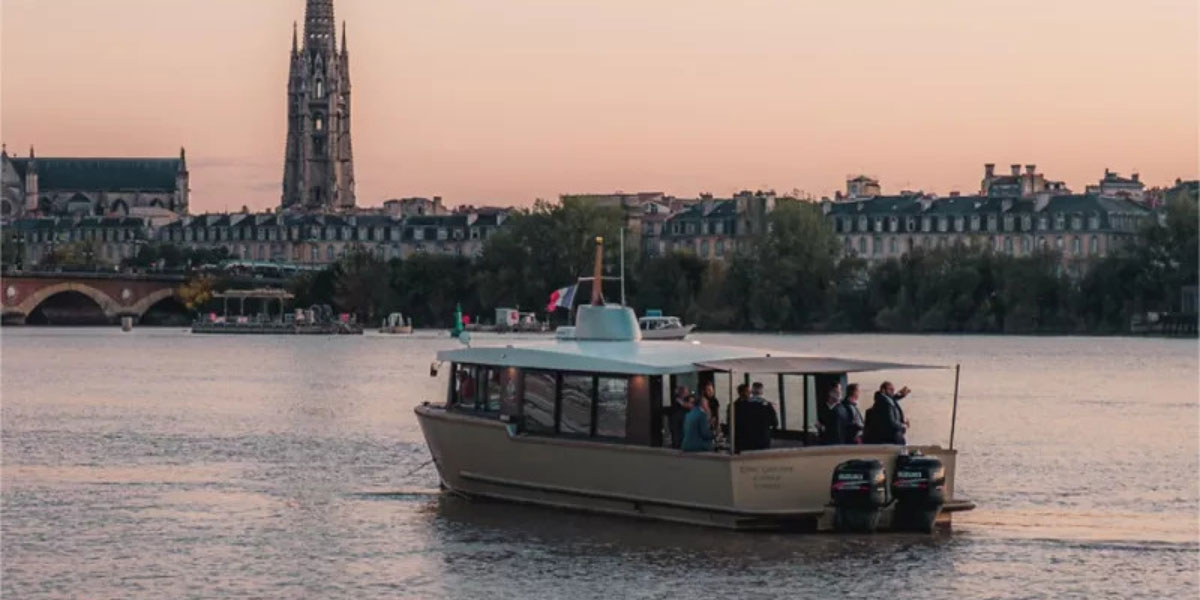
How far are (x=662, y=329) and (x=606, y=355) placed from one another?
7892cm

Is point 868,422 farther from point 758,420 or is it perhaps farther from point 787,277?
point 787,277

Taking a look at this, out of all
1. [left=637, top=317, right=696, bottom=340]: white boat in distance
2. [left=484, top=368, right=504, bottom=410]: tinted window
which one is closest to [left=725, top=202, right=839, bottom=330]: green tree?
[left=637, top=317, right=696, bottom=340]: white boat in distance

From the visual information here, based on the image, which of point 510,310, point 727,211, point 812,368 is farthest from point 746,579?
point 727,211

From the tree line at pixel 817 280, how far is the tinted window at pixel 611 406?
109m

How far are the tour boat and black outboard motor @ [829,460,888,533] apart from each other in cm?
2

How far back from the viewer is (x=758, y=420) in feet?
112

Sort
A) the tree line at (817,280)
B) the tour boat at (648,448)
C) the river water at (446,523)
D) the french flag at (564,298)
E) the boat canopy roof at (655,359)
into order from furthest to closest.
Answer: the tree line at (817,280) → the french flag at (564,298) → the boat canopy roof at (655,359) → the tour boat at (648,448) → the river water at (446,523)

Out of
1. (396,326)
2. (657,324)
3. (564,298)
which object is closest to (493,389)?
(564,298)

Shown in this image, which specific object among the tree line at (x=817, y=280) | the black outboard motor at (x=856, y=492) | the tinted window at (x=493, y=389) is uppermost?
the tree line at (x=817, y=280)

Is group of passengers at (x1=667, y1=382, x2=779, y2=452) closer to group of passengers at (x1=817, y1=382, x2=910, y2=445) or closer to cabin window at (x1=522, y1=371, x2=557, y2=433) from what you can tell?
group of passengers at (x1=817, y1=382, x2=910, y2=445)

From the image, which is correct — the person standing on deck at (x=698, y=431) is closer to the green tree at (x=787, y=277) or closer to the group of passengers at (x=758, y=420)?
the group of passengers at (x=758, y=420)

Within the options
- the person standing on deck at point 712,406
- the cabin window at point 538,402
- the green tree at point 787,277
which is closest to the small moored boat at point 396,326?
the green tree at point 787,277

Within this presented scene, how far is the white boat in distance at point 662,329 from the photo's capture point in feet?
360

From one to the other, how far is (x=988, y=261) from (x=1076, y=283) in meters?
5.32
